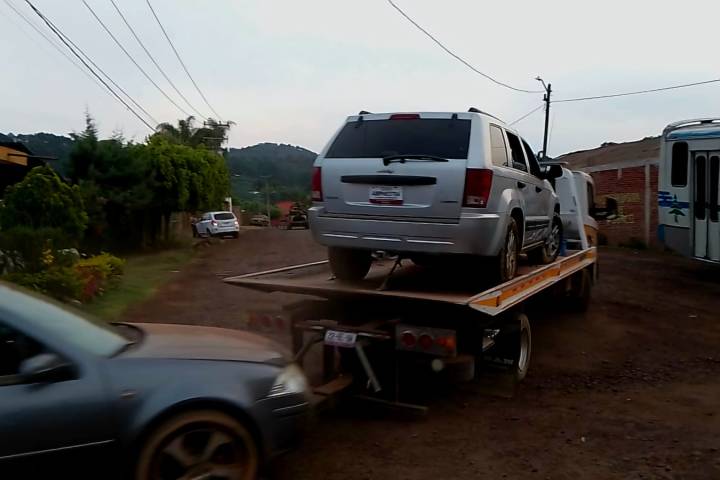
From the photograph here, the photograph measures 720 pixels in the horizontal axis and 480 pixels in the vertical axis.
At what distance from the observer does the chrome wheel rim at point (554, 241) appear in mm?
9133

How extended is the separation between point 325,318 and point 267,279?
81 centimetres

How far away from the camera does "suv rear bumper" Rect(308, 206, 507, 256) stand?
612 cm

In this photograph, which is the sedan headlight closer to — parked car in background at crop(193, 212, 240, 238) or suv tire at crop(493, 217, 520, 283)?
suv tire at crop(493, 217, 520, 283)

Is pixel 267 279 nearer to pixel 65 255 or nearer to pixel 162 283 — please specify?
pixel 65 255

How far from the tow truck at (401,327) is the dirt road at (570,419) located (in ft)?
1.00

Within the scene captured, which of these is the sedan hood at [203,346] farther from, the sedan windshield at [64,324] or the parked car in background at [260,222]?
the parked car in background at [260,222]

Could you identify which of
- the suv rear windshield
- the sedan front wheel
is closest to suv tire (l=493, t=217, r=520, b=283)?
the suv rear windshield

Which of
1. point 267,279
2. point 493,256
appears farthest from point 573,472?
point 267,279

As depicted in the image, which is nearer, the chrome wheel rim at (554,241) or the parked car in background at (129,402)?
the parked car in background at (129,402)

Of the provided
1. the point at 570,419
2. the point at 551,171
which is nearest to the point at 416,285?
the point at 570,419

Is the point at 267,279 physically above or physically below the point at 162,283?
above

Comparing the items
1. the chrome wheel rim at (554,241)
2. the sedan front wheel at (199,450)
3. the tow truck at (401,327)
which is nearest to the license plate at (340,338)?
the tow truck at (401,327)

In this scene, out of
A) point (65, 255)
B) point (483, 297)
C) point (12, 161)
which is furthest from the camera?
point (12, 161)

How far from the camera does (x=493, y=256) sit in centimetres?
645
